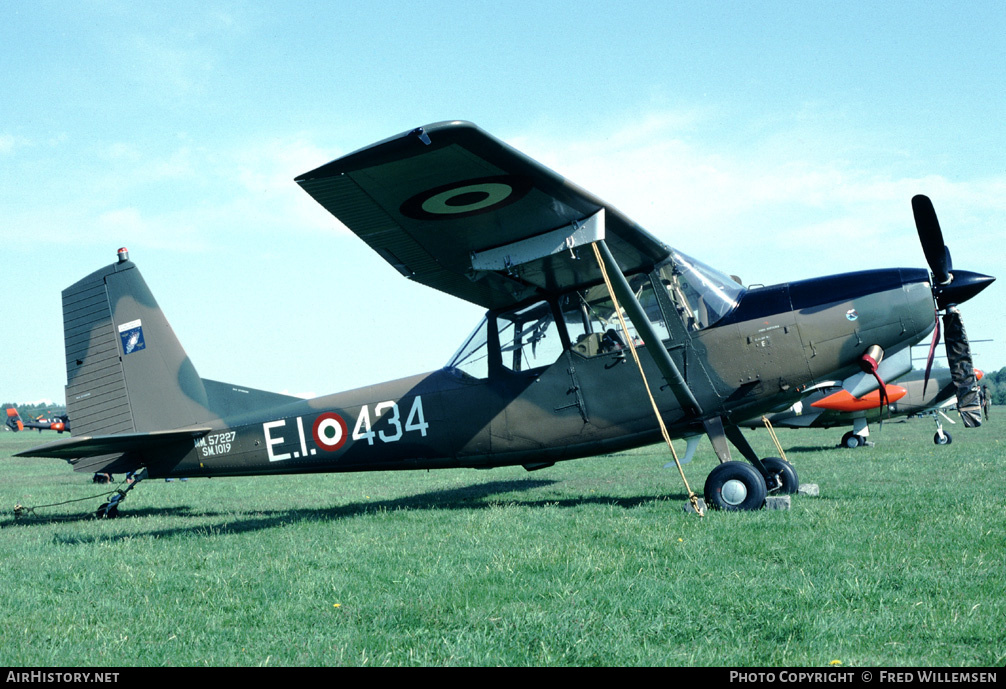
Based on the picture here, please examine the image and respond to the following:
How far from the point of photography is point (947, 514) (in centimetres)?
693

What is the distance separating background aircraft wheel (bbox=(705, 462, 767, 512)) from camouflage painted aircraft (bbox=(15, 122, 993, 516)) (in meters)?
0.02

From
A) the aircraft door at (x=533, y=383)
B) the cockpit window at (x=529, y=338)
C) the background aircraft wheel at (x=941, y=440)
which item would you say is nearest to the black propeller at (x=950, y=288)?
the aircraft door at (x=533, y=383)

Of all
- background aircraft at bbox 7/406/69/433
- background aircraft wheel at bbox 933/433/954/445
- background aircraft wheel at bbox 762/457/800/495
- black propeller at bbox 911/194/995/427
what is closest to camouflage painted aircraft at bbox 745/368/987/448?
background aircraft wheel at bbox 933/433/954/445

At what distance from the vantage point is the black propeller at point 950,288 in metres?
7.64

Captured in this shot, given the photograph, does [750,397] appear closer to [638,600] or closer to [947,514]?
[947,514]

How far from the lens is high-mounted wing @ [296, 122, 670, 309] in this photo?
20.3 ft

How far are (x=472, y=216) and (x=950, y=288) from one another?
5372mm

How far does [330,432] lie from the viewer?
9812 millimetres

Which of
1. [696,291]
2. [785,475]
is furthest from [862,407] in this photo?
[696,291]

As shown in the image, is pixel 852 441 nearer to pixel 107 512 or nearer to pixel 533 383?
pixel 533 383

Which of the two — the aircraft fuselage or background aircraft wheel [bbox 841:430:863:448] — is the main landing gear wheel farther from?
the aircraft fuselage

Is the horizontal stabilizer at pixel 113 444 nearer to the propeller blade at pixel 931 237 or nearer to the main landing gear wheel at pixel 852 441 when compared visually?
the propeller blade at pixel 931 237

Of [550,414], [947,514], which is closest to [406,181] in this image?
[550,414]

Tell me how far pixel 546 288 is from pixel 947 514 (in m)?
4.95
